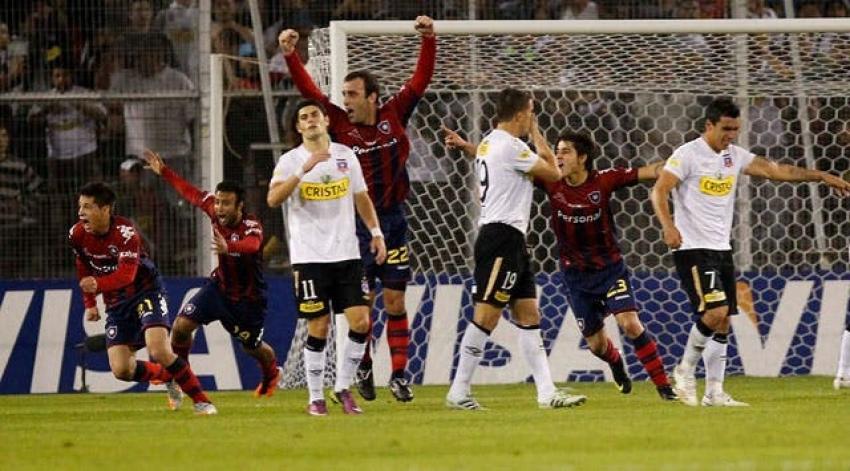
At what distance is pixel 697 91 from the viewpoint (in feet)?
55.3

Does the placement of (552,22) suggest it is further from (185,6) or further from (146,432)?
(146,432)

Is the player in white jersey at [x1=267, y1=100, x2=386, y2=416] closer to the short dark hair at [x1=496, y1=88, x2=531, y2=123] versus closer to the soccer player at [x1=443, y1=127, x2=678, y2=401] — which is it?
the short dark hair at [x1=496, y1=88, x2=531, y2=123]

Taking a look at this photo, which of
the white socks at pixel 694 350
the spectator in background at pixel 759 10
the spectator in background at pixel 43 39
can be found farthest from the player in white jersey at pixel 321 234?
the spectator in background at pixel 759 10

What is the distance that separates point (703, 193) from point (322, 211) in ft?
8.58

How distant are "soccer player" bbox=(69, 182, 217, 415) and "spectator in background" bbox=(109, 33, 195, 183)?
12.2ft

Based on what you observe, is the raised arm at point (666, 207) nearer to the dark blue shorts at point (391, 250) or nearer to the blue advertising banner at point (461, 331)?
the dark blue shorts at point (391, 250)

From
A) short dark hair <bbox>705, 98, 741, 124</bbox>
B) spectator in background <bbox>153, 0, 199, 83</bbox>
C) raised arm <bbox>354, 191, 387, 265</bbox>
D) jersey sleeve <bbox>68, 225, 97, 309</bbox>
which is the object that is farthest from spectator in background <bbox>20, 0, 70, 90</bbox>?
short dark hair <bbox>705, 98, 741, 124</bbox>

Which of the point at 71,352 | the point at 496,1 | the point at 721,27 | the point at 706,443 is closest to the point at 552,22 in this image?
the point at 721,27

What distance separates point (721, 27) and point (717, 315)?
4.03m

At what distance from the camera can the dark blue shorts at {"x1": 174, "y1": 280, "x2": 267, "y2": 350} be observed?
1486 cm

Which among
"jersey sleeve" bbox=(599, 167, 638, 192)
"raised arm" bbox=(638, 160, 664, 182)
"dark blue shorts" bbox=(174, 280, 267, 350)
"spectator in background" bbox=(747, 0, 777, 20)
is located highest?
"spectator in background" bbox=(747, 0, 777, 20)

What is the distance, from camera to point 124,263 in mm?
13445

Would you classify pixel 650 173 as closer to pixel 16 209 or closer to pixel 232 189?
pixel 232 189

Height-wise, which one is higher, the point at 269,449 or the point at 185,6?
the point at 185,6
